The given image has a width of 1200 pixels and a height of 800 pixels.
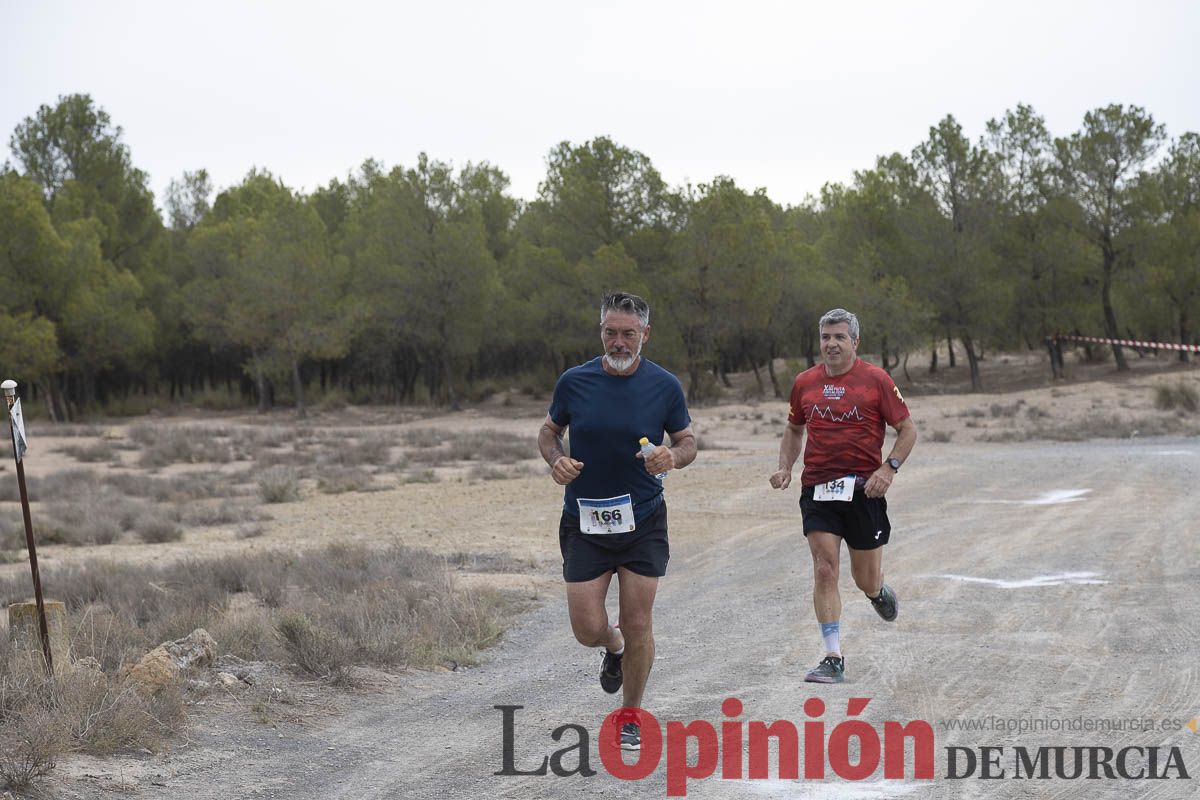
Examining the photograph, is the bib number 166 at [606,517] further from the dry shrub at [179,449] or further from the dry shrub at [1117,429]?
the dry shrub at [179,449]

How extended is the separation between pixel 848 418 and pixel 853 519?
61 cm

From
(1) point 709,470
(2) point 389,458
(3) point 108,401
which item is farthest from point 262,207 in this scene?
(1) point 709,470

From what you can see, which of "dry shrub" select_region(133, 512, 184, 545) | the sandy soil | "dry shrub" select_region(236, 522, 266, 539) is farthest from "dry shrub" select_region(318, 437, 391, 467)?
"dry shrub" select_region(236, 522, 266, 539)

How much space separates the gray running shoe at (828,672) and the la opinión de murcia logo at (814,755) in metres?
0.57

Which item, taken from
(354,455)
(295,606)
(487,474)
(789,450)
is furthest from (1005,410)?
(789,450)

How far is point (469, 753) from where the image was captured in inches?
258

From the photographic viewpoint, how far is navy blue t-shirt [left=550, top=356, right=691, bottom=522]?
245 inches

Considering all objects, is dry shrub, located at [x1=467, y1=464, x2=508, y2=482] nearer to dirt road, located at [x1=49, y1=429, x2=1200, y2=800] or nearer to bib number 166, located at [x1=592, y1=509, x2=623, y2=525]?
dirt road, located at [x1=49, y1=429, x2=1200, y2=800]

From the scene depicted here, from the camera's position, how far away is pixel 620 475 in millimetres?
6262

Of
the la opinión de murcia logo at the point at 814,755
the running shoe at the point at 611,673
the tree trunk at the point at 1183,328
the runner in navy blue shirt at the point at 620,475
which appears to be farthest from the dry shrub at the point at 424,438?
the tree trunk at the point at 1183,328

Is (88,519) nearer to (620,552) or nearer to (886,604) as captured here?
(886,604)

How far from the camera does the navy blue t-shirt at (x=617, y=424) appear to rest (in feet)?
20.5

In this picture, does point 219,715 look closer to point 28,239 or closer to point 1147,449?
point 1147,449

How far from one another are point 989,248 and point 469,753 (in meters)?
53.2
